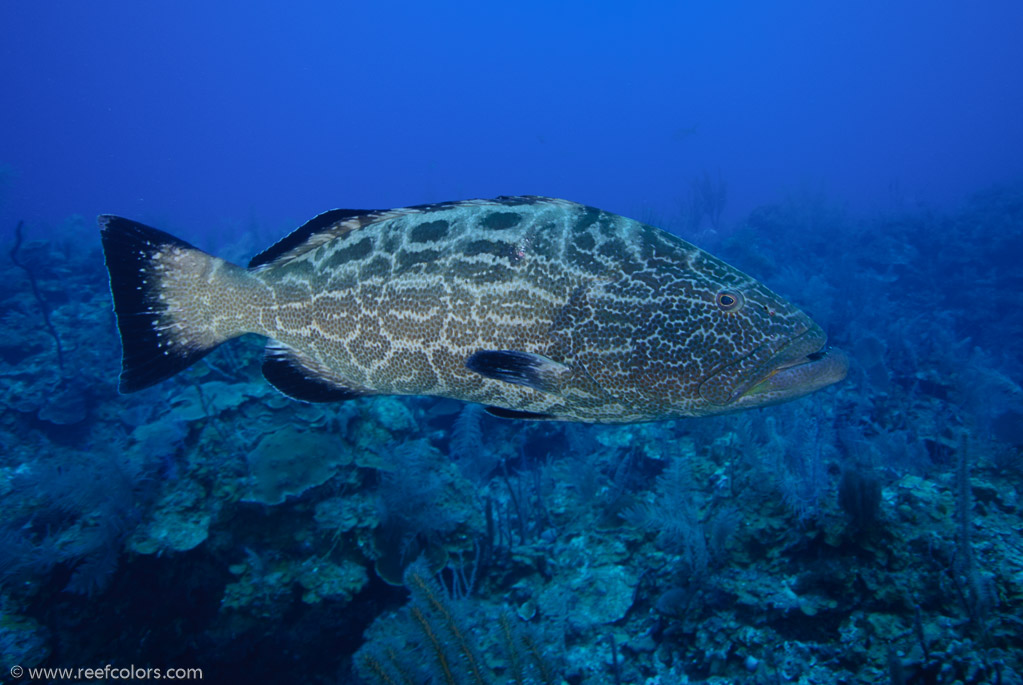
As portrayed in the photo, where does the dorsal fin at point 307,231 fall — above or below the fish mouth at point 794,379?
above

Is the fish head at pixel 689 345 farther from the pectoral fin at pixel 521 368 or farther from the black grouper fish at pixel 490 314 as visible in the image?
the pectoral fin at pixel 521 368

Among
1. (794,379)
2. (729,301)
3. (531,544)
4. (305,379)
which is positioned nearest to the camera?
(794,379)

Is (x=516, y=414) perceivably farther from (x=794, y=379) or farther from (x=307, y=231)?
(x=307, y=231)

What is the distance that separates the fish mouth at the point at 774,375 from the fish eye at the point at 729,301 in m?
0.25

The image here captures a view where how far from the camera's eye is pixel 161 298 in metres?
3.06

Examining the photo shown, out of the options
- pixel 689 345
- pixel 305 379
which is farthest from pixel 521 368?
pixel 305 379

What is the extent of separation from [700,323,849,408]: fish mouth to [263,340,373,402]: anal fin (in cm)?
209

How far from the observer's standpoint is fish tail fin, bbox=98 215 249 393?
2971mm

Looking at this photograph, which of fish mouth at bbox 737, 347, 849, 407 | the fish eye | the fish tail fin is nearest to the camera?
fish mouth at bbox 737, 347, 849, 407

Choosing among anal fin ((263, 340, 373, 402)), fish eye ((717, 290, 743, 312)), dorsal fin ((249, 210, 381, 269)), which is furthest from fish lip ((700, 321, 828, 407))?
dorsal fin ((249, 210, 381, 269))

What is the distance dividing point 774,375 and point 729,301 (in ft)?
1.47

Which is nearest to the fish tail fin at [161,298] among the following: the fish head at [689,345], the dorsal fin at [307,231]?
the dorsal fin at [307,231]

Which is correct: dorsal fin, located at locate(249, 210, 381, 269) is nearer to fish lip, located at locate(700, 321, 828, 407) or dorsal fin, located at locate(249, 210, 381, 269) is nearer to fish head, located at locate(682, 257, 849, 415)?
fish head, located at locate(682, 257, 849, 415)

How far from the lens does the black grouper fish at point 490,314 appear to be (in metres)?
2.52
